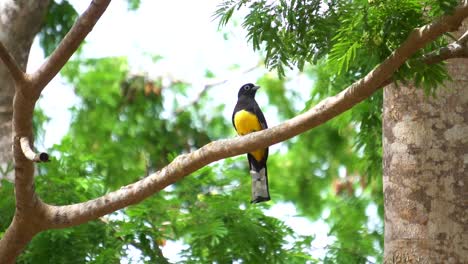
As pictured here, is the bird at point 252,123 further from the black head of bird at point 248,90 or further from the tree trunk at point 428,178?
the tree trunk at point 428,178

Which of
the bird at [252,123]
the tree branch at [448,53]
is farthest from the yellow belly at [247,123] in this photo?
the tree branch at [448,53]

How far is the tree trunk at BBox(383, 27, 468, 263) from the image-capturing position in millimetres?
4492

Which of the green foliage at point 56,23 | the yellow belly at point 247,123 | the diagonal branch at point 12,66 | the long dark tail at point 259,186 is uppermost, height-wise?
the green foliage at point 56,23

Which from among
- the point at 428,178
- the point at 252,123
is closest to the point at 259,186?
the point at 252,123

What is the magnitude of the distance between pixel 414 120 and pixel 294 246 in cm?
182

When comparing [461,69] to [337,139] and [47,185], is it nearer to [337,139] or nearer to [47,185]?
[47,185]

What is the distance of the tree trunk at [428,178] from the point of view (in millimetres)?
4492

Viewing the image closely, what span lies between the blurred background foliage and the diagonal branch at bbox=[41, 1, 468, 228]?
10 centimetres

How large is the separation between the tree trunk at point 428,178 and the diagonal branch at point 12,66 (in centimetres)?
176

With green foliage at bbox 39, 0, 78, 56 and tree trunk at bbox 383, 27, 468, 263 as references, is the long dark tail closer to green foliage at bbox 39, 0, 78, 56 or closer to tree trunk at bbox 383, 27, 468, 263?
tree trunk at bbox 383, 27, 468, 263

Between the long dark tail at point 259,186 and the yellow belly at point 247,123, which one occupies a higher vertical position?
the yellow belly at point 247,123

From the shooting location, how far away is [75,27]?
4043mm

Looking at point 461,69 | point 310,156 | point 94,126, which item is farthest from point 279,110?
point 461,69

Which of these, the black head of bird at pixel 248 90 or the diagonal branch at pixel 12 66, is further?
the black head of bird at pixel 248 90
